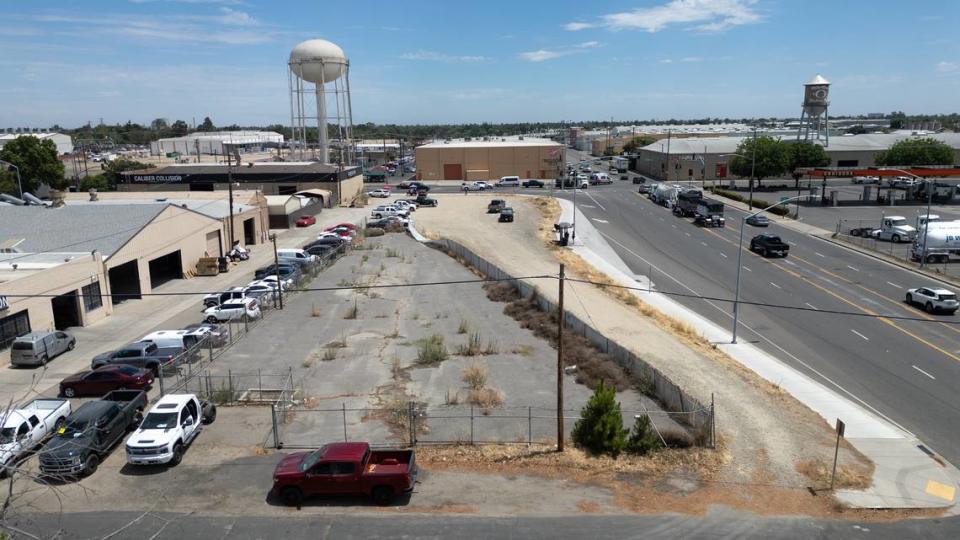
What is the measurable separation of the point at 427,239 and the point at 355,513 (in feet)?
140

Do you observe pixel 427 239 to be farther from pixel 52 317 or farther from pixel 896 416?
pixel 896 416

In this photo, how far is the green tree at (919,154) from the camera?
284 ft

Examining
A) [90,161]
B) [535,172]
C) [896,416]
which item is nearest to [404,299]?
[896,416]

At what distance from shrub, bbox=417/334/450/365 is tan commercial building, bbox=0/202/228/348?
1377 cm

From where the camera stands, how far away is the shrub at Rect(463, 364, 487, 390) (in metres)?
23.6

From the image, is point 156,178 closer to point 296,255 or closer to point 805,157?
point 296,255

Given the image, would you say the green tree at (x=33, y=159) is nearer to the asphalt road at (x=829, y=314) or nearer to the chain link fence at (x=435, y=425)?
the asphalt road at (x=829, y=314)

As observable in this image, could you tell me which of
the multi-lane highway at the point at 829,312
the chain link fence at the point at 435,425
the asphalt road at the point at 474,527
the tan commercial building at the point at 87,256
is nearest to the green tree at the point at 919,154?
the multi-lane highway at the point at 829,312

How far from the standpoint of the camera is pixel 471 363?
26.4 metres

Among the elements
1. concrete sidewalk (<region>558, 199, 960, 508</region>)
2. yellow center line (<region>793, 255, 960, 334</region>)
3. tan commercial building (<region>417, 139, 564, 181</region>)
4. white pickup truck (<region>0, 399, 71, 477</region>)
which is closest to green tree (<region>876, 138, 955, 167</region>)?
tan commercial building (<region>417, 139, 564, 181</region>)

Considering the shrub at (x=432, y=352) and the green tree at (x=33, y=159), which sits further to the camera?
the green tree at (x=33, y=159)

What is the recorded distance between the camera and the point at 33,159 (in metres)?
85.5

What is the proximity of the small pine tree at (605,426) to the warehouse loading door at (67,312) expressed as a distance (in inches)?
1073

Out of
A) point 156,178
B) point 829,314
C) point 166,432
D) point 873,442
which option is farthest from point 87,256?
point 156,178
